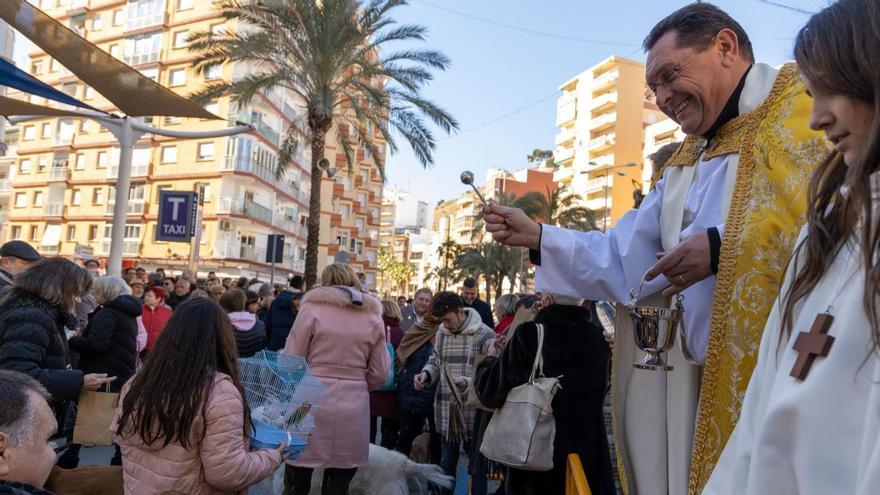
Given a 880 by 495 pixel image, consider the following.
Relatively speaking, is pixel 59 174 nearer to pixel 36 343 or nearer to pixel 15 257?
pixel 15 257

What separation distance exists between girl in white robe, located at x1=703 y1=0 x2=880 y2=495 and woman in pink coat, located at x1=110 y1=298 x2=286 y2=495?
277cm

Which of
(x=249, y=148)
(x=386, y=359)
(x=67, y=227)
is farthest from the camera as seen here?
(x=67, y=227)

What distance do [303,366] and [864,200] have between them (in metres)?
4.89

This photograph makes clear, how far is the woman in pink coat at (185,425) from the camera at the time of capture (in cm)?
359

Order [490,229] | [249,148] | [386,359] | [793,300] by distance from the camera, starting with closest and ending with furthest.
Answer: [793,300] → [490,229] → [386,359] → [249,148]

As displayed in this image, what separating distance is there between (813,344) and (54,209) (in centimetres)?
6281

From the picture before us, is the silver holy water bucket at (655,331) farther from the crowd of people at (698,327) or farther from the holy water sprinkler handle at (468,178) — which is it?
the holy water sprinkler handle at (468,178)

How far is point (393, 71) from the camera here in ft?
72.2

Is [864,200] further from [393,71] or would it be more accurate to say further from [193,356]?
[393,71]

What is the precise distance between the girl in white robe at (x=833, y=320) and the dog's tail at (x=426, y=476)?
587cm

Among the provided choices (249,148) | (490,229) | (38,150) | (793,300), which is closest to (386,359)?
(490,229)

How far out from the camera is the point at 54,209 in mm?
57062

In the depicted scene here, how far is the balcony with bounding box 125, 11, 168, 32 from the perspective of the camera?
174 feet

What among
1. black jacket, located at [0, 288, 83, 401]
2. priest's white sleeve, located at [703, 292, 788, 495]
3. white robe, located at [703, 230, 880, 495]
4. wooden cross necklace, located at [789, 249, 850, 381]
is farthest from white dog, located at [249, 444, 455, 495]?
wooden cross necklace, located at [789, 249, 850, 381]
